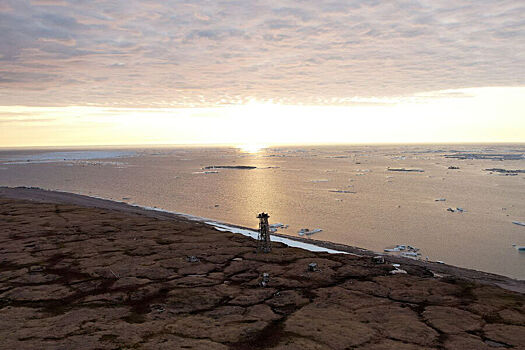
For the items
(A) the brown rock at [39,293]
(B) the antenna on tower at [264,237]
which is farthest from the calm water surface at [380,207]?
(A) the brown rock at [39,293]

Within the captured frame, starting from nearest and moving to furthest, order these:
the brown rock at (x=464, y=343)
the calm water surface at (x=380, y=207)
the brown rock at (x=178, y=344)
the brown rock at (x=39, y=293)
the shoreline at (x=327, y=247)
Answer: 1. the brown rock at (x=178, y=344)
2. the brown rock at (x=464, y=343)
3. the brown rock at (x=39, y=293)
4. the shoreline at (x=327, y=247)
5. the calm water surface at (x=380, y=207)

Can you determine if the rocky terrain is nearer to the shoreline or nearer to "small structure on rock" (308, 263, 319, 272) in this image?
"small structure on rock" (308, 263, 319, 272)

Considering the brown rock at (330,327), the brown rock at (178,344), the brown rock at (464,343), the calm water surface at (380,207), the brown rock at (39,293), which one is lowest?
the calm water surface at (380,207)

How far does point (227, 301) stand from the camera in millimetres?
13305

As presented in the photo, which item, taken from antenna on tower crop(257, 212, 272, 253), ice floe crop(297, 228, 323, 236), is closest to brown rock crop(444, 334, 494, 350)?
antenna on tower crop(257, 212, 272, 253)

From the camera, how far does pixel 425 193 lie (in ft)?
173

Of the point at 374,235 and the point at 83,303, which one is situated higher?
the point at 83,303

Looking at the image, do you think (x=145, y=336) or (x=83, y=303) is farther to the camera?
(x=83, y=303)

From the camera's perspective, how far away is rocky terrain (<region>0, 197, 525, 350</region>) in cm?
1048

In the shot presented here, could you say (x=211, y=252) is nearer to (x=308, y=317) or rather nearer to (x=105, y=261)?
(x=105, y=261)

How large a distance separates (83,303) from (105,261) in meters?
4.99

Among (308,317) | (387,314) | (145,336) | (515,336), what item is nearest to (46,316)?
(145,336)

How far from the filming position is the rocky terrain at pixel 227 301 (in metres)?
10.5

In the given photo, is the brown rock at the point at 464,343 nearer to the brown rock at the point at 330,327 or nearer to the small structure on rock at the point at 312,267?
the brown rock at the point at 330,327
